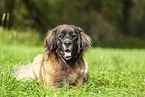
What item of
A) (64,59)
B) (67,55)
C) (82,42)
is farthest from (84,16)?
(67,55)

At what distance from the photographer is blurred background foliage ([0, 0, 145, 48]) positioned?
12762 mm

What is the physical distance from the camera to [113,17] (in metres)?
16.1

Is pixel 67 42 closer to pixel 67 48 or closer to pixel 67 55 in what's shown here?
pixel 67 48

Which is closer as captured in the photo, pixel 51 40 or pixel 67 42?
pixel 67 42

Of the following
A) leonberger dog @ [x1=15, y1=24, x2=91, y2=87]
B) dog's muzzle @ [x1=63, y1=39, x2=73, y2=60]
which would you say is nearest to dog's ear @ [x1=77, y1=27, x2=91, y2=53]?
leonberger dog @ [x1=15, y1=24, x2=91, y2=87]

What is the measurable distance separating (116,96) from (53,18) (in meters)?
11.0

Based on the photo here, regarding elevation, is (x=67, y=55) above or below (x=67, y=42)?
below

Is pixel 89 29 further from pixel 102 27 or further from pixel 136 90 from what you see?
pixel 136 90

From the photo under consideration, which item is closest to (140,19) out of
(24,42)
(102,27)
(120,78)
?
(102,27)

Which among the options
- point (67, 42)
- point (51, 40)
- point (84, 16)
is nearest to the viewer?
point (67, 42)

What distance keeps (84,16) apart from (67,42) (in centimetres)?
1234

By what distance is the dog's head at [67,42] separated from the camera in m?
3.05

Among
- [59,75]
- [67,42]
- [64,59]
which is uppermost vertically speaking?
[67,42]

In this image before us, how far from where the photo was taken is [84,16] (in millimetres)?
14984
